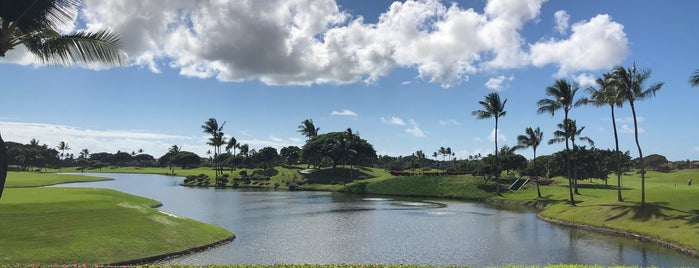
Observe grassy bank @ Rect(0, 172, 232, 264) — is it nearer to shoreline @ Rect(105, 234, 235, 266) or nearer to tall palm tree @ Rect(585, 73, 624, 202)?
shoreline @ Rect(105, 234, 235, 266)

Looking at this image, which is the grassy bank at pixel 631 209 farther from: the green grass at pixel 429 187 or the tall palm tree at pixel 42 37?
the tall palm tree at pixel 42 37

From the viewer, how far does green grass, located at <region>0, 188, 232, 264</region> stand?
32.4 m

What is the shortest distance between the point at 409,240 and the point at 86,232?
2929 cm

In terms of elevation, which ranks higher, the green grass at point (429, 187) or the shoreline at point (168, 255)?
the green grass at point (429, 187)

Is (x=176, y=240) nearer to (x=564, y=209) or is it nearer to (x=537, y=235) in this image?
(x=537, y=235)

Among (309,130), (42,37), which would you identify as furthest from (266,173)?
(42,37)

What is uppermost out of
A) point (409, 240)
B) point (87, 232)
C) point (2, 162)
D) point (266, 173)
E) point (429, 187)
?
point (2, 162)

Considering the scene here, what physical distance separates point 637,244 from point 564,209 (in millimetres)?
21251

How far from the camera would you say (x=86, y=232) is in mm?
37969

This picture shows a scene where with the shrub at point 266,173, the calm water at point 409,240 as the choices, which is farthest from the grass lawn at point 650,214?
the shrub at point 266,173

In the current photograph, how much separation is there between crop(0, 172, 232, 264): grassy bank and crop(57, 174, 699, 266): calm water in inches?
139

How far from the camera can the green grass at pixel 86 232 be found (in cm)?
3244

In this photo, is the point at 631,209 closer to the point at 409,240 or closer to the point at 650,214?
the point at 650,214

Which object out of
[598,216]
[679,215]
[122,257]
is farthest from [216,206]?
[679,215]
